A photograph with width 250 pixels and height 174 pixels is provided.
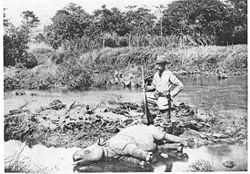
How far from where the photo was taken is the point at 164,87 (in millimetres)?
5109

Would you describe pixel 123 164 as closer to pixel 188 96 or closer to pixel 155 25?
pixel 188 96

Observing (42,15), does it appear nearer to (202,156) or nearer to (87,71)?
(87,71)

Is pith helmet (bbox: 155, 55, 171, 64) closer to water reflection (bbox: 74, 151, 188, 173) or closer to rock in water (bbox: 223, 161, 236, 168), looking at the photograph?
water reflection (bbox: 74, 151, 188, 173)

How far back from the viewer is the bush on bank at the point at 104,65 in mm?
5629

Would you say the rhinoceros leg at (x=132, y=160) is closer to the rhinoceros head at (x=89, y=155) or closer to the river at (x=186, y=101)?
the river at (x=186, y=101)

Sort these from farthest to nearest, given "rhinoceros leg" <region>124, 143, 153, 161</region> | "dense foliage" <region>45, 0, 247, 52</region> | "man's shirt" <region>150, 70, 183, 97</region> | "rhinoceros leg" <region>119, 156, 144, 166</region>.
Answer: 1. "dense foliage" <region>45, 0, 247, 52</region>
2. "man's shirt" <region>150, 70, 183, 97</region>
3. "rhinoceros leg" <region>119, 156, 144, 166</region>
4. "rhinoceros leg" <region>124, 143, 153, 161</region>

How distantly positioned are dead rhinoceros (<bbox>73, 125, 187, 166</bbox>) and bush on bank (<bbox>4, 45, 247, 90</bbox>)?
1021mm

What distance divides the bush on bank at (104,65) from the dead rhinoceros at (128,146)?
1.02 m

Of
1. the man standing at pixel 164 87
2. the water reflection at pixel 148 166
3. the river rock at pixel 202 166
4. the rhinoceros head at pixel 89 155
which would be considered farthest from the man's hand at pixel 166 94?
the rhinoceros head at pixel 89 155

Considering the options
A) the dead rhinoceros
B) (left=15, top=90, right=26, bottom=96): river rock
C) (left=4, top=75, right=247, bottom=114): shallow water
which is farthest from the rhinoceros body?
(left=15, top=90, right=26, bottom=96): river rock

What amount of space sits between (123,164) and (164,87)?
123cm

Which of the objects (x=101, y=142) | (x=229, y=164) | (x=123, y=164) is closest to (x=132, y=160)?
(x=123, y=164)

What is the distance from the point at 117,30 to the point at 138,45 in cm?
43

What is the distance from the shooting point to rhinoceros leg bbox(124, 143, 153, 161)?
15.1 ft
